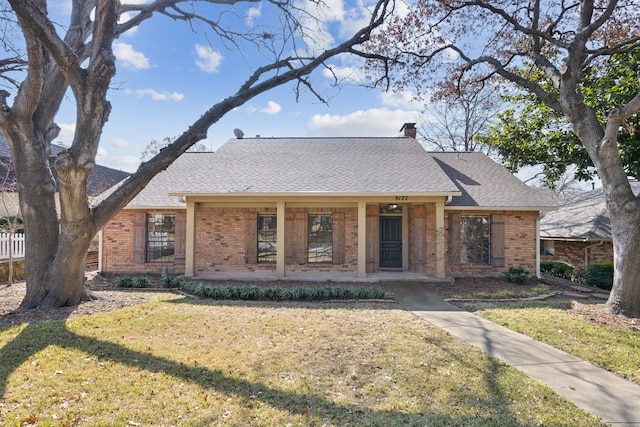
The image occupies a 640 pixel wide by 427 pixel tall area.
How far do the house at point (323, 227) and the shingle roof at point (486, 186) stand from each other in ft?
0.22

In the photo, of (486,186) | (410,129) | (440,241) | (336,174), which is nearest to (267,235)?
(336,174)

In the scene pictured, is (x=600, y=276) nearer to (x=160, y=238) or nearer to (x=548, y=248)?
(x=548, y=248)

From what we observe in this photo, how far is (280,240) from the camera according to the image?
11.0 metres

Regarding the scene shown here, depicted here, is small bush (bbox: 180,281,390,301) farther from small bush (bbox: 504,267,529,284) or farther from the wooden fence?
the wooden fence

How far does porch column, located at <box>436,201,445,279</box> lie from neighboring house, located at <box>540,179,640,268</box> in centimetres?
762

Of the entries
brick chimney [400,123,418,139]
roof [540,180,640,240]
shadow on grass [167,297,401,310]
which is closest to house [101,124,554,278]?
shadow on grass [167,297,401,310]

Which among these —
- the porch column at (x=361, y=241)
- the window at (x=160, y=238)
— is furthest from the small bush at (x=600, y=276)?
the window at (x=160, y=238)

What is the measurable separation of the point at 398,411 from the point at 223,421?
164 cm

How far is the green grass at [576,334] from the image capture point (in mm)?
4703

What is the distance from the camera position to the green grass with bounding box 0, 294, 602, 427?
3.22 meters

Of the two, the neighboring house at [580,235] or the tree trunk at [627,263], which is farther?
the neighboring house at [580,235]

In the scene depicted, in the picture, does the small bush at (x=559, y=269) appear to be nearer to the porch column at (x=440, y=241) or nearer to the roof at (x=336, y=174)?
the roof at (x=336, y=174)

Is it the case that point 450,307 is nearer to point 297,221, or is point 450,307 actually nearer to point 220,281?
point 297,221

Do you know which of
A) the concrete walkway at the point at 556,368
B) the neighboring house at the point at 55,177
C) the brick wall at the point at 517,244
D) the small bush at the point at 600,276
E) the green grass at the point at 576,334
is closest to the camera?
the concrete walkway at the point at 556,368
